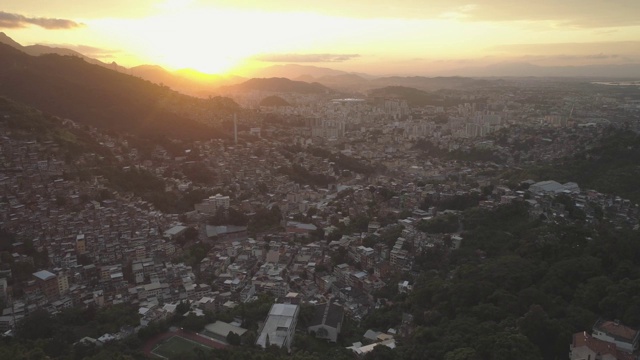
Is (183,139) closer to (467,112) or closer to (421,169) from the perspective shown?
(421,169)

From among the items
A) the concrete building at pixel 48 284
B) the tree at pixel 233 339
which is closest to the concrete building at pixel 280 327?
the tree at pixel 233 339

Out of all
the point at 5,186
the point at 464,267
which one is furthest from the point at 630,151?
the point at 5,186

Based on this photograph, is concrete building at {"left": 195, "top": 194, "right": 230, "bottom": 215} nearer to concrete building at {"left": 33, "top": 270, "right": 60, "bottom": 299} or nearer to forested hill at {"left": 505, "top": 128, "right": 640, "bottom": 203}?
concrete building at {"left": 33, "top": 270, "right": 60, "bottom": 299}

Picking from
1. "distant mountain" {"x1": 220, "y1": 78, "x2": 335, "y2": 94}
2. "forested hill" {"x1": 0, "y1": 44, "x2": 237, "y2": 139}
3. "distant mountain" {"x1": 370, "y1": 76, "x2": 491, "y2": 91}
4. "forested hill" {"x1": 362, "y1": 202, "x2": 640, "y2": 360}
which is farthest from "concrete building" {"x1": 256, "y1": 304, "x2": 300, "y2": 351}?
"distant mountain" {"x1": 370, "y1": 76, "x2": 491, "y2": 91}

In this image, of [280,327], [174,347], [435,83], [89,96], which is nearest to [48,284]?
[174,347]

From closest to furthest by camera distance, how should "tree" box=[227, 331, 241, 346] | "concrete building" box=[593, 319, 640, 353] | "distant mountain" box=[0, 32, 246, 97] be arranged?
1. "concrete building" box=[593, 319, 640, 353]
2. "tree" box=[227, 331, 241, 346]
3. "distant mountain" box=[0, 32, 246, 97]

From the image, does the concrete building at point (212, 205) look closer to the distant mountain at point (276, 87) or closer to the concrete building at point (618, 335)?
the concrete building at point (618, 335)
